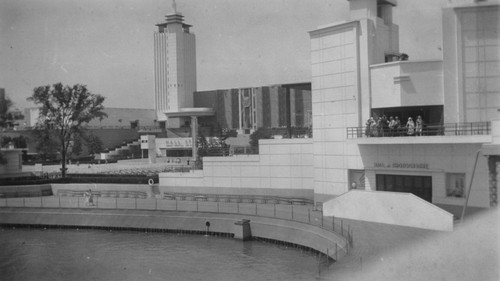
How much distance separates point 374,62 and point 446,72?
413 cm

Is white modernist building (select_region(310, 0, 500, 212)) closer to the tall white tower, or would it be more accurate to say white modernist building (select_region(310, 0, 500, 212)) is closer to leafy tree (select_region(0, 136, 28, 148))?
leafy tree (select_region(0, 136, 28, 148))

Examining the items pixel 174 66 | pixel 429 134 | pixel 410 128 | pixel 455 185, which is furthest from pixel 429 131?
pixel 174 66

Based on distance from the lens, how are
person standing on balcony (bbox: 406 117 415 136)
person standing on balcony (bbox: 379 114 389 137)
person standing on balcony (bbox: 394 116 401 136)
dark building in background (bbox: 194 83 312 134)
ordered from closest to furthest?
1. person standing on balcony (bbox: 406 117 415 136)
2. person standing on balcony (bbox: 394 116 401 136)
3. person standing on balcony (bbox: 379 114 389 137)
4. dark building in background (bbox: 194 83 312 134)

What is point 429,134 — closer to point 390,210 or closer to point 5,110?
point 390,210

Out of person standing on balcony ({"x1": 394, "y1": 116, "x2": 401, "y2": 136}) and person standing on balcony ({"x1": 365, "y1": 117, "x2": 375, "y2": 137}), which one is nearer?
person standing on balcony ({"x1": 394, "y1": 116, "x2": 401, "y2": 136})

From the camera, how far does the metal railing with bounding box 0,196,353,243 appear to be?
1019 inches

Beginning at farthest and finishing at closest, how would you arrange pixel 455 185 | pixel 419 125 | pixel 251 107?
1. pixel 251 107
2. pixel 419 125
3. pixel 455 185

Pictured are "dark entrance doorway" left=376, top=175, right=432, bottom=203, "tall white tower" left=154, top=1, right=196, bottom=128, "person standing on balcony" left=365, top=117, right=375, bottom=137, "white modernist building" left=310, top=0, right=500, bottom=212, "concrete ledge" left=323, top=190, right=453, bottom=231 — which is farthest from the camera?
"tall white tower" left=154, top=1, right=196, bottom=128

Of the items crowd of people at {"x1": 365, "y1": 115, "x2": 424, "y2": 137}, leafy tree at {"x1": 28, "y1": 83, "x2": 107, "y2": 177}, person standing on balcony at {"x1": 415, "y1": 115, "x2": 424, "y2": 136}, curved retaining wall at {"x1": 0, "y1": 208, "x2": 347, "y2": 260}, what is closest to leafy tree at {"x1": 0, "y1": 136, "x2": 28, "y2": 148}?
leafy tree at {"x1": 28, "y1": 83, "x2": 107, "y2": 177}

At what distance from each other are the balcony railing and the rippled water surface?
7182 mm

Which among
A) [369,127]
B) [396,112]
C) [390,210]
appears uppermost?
[396,112]

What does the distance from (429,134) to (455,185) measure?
3037 millimetres

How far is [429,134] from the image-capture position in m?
27.0

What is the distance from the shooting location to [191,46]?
331 ft
